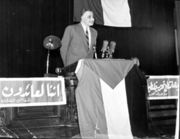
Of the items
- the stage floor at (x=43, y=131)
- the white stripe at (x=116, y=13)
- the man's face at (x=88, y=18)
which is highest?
the white stripe at (x=116, y=13)

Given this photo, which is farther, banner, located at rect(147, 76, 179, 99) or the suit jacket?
banner, located at rect(147, 76, 179, 99)

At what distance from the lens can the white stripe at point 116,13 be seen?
5.09 meters

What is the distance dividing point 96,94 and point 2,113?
1069 mm

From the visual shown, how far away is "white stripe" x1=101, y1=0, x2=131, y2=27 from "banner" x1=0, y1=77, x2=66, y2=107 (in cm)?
194

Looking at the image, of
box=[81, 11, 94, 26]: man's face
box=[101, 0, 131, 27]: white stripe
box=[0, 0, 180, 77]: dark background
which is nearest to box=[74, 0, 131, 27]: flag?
box=[101, 0, 131, 27]: white stripe

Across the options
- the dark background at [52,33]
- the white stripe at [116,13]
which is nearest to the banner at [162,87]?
the dark background at [52,33]

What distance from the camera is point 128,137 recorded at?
3170 millimetres

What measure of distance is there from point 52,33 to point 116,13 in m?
1.19

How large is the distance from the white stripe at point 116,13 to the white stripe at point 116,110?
200cm

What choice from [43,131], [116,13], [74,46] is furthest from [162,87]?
[43,131]

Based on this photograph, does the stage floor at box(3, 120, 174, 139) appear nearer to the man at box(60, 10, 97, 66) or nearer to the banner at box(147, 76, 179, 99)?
the banner at box(147, 76, 179, 99)

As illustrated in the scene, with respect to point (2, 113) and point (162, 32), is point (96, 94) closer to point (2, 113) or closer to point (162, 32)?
point (2, 113)

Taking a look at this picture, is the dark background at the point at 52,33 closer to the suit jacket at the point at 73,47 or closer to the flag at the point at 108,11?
the flag at the point at 108,11

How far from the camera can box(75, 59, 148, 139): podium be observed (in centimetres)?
317
